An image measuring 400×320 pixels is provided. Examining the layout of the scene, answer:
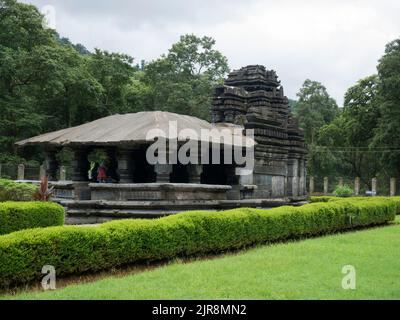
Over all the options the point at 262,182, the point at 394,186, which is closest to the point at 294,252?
the point at 262,182

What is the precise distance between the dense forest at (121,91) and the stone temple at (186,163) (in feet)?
34.1

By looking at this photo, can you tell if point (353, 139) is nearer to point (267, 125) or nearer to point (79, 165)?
point (267, 125)

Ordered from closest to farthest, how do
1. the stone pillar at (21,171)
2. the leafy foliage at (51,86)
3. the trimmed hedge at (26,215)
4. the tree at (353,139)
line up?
the trimmed hedge at (26,215) → the stone pillar at (21,171) → the leafy foliage at (51,86) → the tree at (353,139)

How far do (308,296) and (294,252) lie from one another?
10.6 ft

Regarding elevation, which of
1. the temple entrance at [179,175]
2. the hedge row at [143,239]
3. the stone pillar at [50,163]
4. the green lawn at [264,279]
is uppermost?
the stone pillar at [50,163]

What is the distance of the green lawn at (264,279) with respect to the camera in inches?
216

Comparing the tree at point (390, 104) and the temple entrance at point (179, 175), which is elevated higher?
the tree at point (390, 104)

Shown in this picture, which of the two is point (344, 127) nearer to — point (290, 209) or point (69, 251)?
point (290, 209)

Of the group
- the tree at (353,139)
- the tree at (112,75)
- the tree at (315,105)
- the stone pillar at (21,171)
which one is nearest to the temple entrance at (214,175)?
the stone pillar at (21,171)

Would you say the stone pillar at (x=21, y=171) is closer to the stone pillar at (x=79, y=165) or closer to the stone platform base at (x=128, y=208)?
the stone pillar at (x=79, y=165)

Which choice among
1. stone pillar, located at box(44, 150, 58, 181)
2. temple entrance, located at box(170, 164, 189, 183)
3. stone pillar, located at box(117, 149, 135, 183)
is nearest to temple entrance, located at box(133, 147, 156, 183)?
temple entrance, located at box(170, 164, 189, 183)

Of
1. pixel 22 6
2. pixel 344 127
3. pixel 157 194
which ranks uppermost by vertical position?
pixel 22 6

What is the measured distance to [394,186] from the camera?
105ft

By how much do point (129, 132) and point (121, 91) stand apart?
17594 mm
